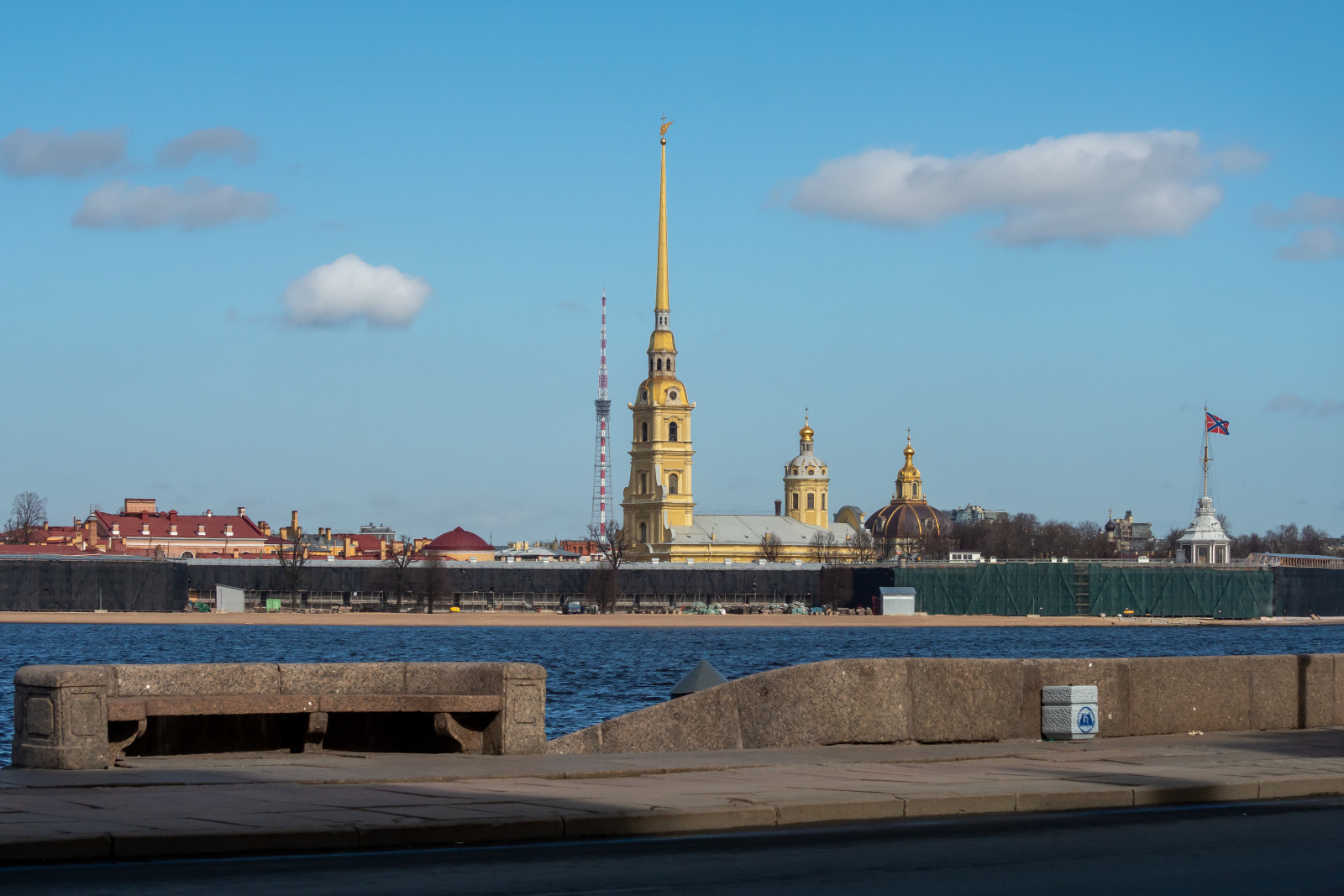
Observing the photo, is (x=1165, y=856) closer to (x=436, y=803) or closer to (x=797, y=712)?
(x=436, y=803)

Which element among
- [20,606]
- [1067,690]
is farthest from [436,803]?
[20,606]

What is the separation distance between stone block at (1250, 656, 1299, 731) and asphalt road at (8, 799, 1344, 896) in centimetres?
801

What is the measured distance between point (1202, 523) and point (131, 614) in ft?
Result: 357

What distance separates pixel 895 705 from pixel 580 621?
123206 mm

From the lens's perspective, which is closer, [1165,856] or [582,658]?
[1165,856]

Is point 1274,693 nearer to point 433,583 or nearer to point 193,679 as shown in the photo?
point 193,679

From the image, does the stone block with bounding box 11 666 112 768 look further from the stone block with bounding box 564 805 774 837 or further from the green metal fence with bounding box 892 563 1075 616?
the green metal fence with bounding box 892 563 1075 616

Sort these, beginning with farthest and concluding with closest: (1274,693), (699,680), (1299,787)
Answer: (699,680) → (1274,693) → (1299,787)

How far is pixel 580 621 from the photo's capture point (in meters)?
141

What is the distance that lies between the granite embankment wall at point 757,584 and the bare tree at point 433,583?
2.83 ft

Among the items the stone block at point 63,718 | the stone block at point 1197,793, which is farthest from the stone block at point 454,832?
the stone block at point 1197,793

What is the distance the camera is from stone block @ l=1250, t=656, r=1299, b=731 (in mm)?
21000

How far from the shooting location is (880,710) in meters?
18.6

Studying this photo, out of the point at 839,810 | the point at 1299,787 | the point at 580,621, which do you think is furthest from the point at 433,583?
the point at 839,810
